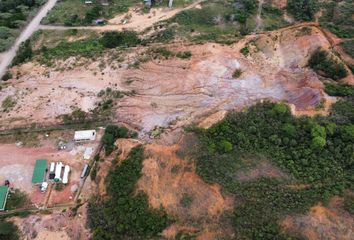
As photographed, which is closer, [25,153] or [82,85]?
[25,153]

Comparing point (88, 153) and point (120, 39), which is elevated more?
point (120, 39)

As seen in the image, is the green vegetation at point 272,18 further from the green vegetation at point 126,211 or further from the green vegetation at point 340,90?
the green vegetation at point 126,211

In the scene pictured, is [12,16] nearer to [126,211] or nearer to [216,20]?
[216,20]

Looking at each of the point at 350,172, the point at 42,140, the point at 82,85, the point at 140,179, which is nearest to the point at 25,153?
the point at 42,140

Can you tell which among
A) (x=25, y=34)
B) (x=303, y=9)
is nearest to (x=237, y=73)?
Answer: (x=303, y=9)

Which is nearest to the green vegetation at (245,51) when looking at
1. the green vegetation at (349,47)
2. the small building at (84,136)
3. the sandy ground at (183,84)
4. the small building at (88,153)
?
the sandy ground at (183,84)

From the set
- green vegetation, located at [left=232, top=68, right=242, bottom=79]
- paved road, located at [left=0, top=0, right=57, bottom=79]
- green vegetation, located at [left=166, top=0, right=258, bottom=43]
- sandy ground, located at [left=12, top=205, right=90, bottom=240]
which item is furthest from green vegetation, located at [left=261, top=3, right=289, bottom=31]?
sandy ground, located at [left=12, top=205, right=90, bottom=240]

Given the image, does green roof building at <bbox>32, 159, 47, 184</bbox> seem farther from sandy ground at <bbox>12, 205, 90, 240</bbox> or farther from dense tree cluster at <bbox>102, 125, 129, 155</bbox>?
dense tree cluster at <bbox>102, 125, 129, 155</bbox>

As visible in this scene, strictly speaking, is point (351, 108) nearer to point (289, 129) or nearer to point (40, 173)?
point (289, 129)
